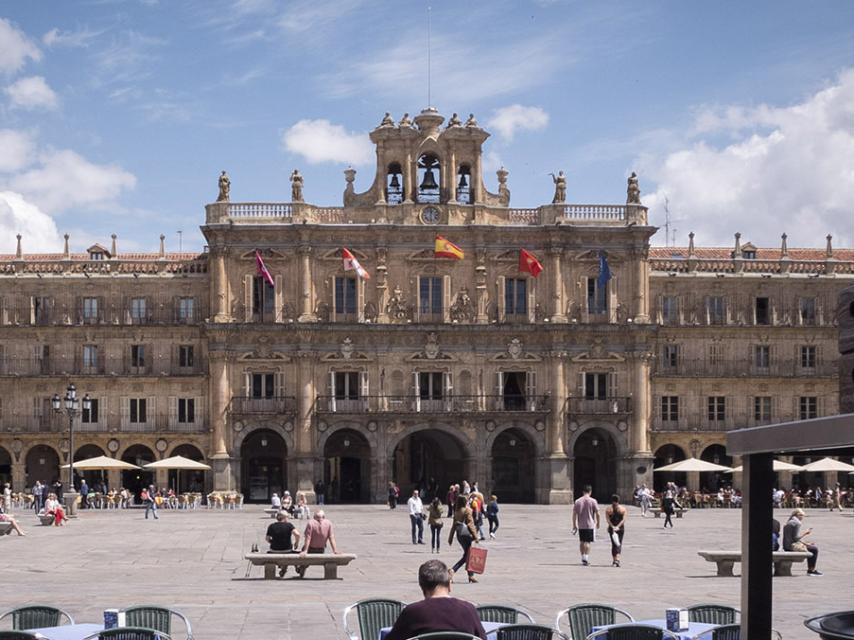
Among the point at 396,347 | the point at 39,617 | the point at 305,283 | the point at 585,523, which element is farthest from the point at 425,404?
the point at 39,617

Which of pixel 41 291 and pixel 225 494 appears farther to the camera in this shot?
pixel 41 291

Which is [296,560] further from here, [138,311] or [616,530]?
[138,311]

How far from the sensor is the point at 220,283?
70500 mm

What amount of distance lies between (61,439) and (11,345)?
558 centimetres

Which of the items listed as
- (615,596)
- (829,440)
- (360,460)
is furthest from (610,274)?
(829,440)

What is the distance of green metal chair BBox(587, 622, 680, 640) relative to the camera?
534 inches

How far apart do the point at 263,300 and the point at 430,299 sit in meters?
8.17

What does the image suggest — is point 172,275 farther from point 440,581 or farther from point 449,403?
point 440,581

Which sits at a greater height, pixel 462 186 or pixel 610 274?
pixel 462 186

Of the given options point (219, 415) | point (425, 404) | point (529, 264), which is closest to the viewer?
point (529, 264)

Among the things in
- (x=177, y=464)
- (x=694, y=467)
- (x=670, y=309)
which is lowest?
(x=694, y=467)

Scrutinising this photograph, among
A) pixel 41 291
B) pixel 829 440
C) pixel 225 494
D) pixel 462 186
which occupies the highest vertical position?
pixel 462 186

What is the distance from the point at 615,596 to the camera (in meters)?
24.5

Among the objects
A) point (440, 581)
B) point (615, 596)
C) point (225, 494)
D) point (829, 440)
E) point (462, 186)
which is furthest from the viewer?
point (462, 186)
